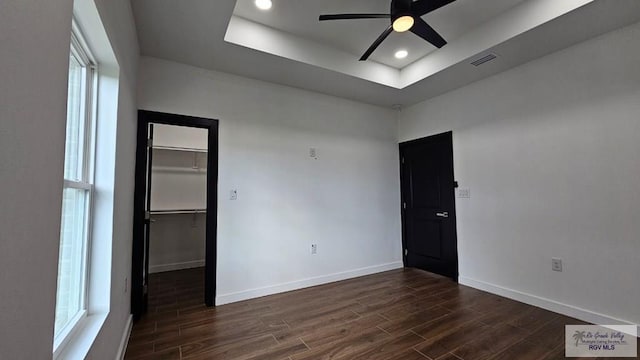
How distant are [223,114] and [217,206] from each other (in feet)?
3.58

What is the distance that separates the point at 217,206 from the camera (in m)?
3.19

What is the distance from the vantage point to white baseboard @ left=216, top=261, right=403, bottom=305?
10.5ft

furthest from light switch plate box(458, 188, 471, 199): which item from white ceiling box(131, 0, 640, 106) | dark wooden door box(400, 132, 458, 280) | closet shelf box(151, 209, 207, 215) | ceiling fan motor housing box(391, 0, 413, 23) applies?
closet shelf box(151, 209, 207, 215)

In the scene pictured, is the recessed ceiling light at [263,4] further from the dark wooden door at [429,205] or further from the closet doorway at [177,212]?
the dark wooden door at [429,205]

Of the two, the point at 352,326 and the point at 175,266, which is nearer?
the point at 352,326

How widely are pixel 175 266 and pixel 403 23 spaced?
15.3 feet

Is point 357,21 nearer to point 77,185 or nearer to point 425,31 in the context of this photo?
point 425,31

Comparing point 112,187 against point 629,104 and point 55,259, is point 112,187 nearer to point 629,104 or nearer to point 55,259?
point 55,259

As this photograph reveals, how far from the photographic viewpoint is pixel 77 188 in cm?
149

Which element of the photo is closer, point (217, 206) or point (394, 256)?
point (217, 206)

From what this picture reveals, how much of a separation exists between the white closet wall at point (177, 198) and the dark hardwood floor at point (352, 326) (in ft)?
3.30

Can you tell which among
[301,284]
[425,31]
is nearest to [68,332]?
[301,284]

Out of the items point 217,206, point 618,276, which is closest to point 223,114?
point 217,206

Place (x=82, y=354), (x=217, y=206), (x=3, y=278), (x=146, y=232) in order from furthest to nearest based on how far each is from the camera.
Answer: (x=217, y=206) < (x=146, y=232) < (x=82, y=354) < (x=3, y=278)
